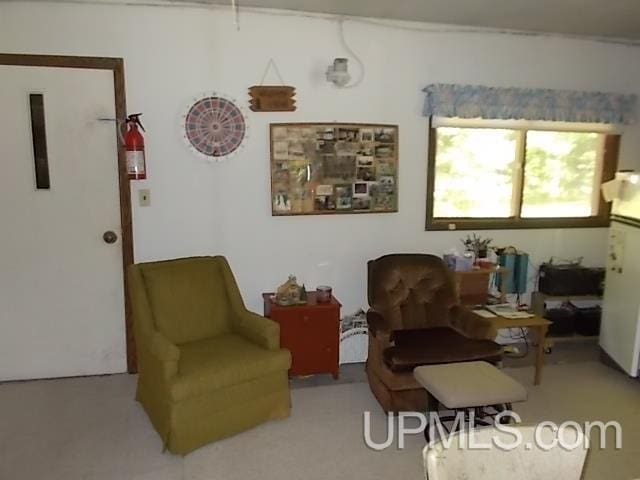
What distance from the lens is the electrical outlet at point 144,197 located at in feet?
11.2

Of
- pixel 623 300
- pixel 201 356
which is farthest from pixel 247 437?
pixel 623 300

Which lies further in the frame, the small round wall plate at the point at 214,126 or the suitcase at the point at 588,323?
the suitcase at the point at 588,323

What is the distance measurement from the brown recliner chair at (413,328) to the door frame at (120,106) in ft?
5.15

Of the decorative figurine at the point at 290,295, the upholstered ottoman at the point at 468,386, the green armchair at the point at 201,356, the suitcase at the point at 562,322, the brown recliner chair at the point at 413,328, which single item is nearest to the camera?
the upholstered ottoman at the point at 468,386

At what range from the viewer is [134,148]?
3189 mm

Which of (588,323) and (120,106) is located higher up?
(120,106)

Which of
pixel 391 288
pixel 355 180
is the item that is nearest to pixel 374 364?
pixel 391 288

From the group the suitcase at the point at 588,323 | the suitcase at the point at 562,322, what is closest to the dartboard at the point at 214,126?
the suitcase at the point at 562,322

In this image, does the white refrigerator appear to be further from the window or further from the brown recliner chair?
the brown recliner chair

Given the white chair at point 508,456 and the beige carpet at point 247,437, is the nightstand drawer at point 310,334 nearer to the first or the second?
the beige carpet at point 247,437

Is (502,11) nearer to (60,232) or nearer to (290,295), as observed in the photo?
(290,295)

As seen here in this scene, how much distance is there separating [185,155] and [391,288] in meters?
1.58

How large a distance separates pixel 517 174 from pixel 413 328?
1.55 meters

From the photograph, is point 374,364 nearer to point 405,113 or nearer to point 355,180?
point 355,180
